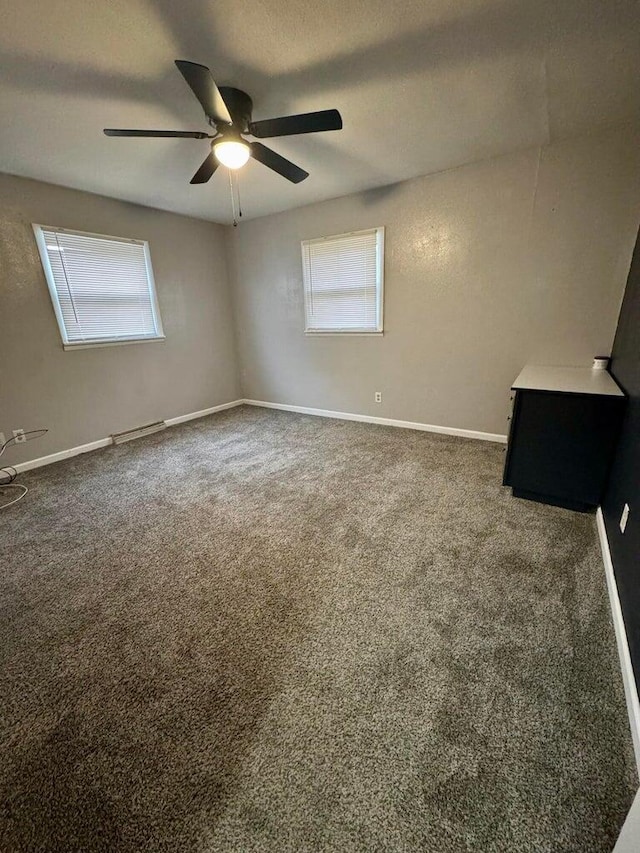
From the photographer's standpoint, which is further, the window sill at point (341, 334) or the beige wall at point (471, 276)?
the window sill at point (341, 334)

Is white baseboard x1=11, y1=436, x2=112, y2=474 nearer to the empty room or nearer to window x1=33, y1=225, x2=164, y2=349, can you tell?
the empty room

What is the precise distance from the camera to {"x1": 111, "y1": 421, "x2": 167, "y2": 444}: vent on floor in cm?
383

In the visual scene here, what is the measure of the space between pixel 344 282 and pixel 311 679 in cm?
375

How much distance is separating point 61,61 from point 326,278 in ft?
8.98

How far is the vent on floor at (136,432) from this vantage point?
12.6ft

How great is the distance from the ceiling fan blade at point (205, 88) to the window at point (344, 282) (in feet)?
6.99

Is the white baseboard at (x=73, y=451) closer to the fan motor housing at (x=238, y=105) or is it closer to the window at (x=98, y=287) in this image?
the window at (x=98, y=287)

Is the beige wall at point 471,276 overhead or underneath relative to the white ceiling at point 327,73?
underneath

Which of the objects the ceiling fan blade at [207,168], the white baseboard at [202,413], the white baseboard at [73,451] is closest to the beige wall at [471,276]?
the white baseboard at [202,413]

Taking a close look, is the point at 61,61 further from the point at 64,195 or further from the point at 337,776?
the point at 337,776

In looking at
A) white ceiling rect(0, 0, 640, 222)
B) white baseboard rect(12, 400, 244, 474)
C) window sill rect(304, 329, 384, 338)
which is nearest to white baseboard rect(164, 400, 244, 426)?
white baseboard rect(12, 400, 244, 474)

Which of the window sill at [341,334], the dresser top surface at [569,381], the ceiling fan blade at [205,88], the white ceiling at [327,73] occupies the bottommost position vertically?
the dresser top surface at [569,381]

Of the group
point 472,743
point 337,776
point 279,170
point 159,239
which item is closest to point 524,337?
point 279,170

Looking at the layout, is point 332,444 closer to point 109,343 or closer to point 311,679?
point 311,679
